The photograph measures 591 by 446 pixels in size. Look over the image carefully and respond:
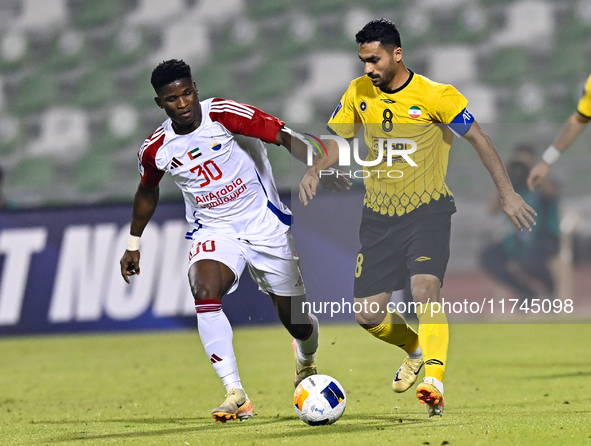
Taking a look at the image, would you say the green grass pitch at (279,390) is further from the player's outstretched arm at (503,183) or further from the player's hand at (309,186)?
the player's hand at (309,186)

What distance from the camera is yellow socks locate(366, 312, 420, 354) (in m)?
5.49

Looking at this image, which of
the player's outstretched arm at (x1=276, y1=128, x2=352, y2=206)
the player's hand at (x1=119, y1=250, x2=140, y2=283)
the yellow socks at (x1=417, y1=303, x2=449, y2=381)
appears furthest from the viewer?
the player's hand at (x1=119, y1=250, x2=140, y2=283)

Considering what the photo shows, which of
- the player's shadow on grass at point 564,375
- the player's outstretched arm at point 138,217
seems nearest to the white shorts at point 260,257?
the player's outstretched arm at point 138,217

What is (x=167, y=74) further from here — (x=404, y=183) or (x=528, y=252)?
(x=528, y=252)

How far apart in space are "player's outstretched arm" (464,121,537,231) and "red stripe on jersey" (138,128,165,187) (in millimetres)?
1838

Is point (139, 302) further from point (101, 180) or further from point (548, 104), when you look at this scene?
point (548, 104)

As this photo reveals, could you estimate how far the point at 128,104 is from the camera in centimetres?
1745

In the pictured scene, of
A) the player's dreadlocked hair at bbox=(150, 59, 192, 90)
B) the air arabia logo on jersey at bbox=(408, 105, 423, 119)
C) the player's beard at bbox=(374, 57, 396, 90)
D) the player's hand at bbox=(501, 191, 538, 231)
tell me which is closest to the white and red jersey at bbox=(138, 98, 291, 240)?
the player's dreadlocked hair at bbox=(150, 59, 192, 90)

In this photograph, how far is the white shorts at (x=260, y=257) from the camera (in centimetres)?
524

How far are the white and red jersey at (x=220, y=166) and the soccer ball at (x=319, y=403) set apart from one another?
45.0 inches

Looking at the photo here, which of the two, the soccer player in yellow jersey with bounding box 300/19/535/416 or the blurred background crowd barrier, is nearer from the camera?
the soccer player in yellow jersey with bounding box 300/19/535/416

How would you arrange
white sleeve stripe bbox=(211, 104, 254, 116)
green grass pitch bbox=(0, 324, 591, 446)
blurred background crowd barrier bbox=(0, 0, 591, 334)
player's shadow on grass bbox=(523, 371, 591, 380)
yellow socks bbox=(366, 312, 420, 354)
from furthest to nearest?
1. blurred background crowd barrier bbox=(0, 0, 591, 334)
2. player's shadow on grass bbox=(523, 371, 591, 380)
3. yellow socks bbox=(366, 312, 420, 354)
4. white sleeve stripe bbox=(211, 104, 254, 116)
5. green grass pitch bbox=(0, 324, 591, 446)

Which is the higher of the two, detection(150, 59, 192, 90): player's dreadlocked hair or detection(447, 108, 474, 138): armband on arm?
detection(150, 59, 192, 90): player's dreadlocked hair

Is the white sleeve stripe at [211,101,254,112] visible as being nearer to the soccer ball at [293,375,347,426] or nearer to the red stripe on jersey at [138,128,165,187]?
the red stripe on jersey at [138,128,165,187]
